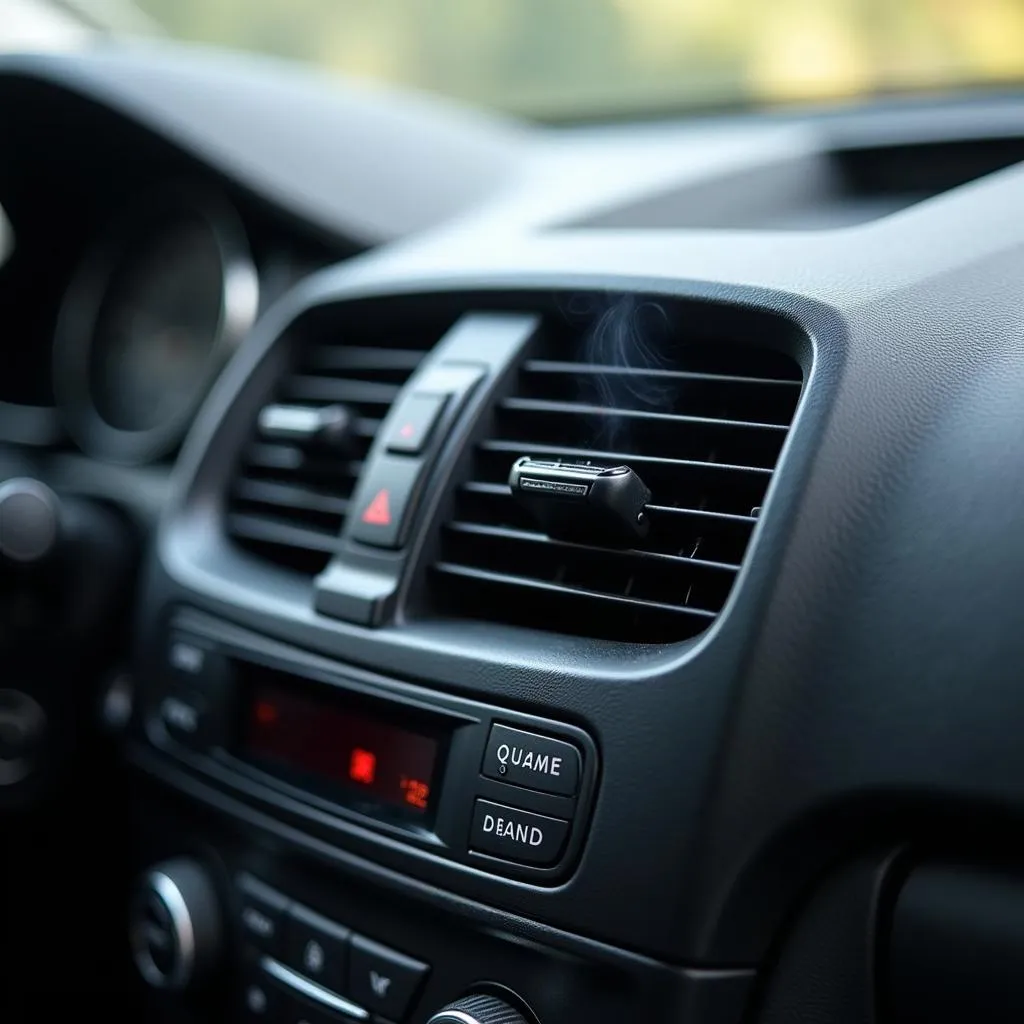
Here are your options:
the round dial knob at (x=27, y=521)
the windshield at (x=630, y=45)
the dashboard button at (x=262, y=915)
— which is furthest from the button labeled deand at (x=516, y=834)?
the windshield at (x=630, y=45)

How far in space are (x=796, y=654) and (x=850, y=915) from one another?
0.15 metres

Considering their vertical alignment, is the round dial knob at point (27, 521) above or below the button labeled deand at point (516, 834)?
above

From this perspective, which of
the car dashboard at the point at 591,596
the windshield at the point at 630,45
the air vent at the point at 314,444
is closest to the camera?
the car dashboard at the point at 591,596

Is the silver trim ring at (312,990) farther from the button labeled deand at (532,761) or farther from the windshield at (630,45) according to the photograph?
the windshield at (630,45)

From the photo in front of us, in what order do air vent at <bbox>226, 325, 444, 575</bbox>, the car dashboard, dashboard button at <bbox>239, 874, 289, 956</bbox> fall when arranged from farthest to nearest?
1. air vent at <bbox>226, 325, 444, 575</bbox>
2. dashboard button at <bbox>239, 874, 289, 956</bbox>
3. the car dashboard

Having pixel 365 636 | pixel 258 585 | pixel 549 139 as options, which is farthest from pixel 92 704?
pixel 549 139

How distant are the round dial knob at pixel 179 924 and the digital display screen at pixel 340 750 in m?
0.13

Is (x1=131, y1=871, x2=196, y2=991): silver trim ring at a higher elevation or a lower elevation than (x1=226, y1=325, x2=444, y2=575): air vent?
lower

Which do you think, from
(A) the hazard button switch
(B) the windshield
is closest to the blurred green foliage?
(B) the windshield

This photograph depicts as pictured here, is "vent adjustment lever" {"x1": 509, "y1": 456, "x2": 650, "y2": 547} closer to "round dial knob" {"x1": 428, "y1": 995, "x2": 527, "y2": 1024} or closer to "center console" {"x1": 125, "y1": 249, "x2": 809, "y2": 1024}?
"center console" {"x1": 125, "y1": 249, "x2": 809, "y2": 1024}

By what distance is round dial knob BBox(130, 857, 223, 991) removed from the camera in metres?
1.06

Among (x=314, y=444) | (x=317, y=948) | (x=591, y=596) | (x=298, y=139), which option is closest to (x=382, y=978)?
(x=317, y=948)

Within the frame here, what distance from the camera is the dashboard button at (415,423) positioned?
37.7 inches

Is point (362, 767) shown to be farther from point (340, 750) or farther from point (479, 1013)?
point (479, 1013)
